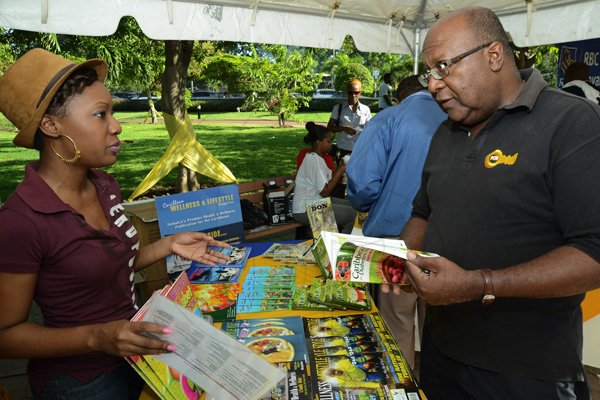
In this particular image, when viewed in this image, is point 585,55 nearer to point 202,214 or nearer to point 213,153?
point 202,214

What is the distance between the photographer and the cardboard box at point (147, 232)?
3.43m

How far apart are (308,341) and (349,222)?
114 inches

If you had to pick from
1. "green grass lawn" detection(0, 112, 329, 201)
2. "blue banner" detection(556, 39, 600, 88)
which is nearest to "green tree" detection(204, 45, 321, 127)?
"green grass lawn" detection(0, 112, 329, 201)

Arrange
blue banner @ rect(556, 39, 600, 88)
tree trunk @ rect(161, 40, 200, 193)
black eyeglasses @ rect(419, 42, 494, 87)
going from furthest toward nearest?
blue banner @ rect(556, 39, 600, 88) → tree trunk @ rect(161, 40, 200, 193) → black eyeglasses @ rect(419, 42, 494, 87)

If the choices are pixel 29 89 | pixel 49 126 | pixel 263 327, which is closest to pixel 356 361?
pixel 263 327

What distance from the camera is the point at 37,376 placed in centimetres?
143

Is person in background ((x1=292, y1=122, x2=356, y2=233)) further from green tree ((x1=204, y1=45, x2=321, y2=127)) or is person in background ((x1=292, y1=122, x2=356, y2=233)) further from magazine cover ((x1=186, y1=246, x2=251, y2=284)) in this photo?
green tree ((x1=204, y1=45, x2=321, y2=127))

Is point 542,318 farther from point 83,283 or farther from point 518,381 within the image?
point 83,283

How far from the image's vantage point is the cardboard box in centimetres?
343

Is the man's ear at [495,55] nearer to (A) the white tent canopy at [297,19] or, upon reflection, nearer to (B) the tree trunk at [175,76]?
(A) the white tent canopy at [297,19]

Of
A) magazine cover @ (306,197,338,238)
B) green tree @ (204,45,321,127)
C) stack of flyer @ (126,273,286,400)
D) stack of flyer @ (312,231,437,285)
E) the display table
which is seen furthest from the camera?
green tree @ (204,45,321,127)

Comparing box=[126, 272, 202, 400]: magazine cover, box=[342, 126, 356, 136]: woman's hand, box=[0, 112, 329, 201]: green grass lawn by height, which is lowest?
box=[0, 112, 329, 201]: green grass lawn

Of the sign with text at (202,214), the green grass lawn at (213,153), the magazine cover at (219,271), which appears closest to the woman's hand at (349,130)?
the green grass lawn at (213,153)

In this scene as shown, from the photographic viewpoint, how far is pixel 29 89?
134cm
